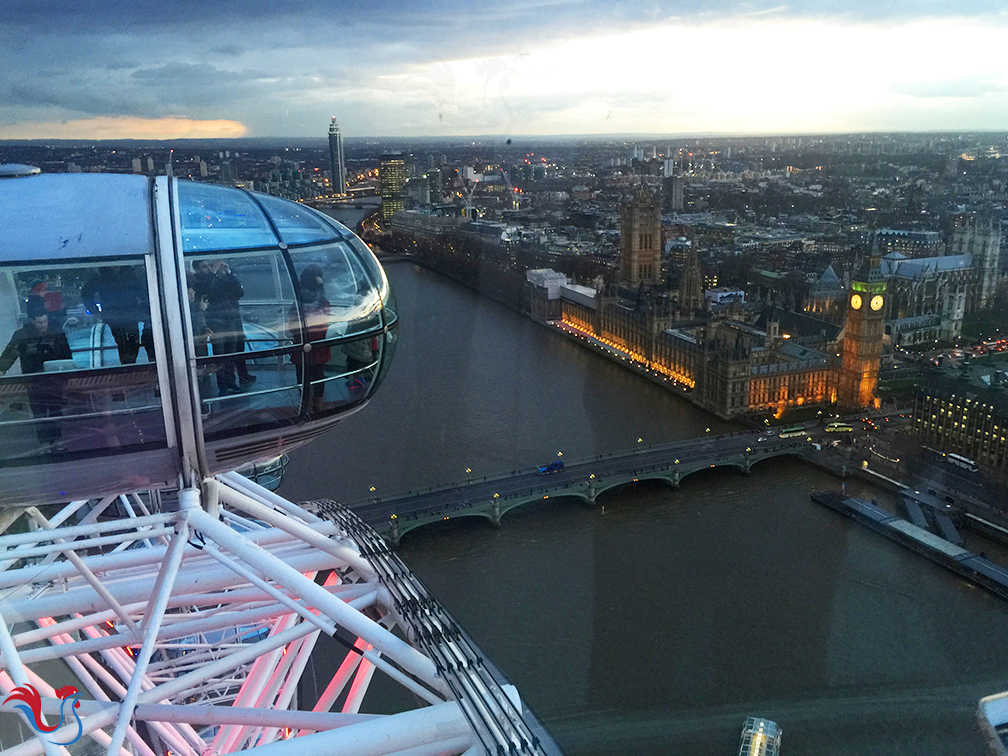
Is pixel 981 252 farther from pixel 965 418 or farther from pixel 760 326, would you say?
pixel 965 418

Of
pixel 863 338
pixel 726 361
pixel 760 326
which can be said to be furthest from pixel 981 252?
pixel 726 361

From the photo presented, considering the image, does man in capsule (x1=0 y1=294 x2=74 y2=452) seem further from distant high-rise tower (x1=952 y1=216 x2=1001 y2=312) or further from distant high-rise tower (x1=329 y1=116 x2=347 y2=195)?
distant high-rise tower (x1=952 y1=216 x2=1001 y2=312)

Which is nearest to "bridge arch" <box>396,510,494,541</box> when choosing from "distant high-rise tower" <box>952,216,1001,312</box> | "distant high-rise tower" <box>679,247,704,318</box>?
"distant high-rise tower" <box>679,247,704,318</box>

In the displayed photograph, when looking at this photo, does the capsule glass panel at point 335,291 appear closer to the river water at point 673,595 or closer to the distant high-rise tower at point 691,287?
the river water at point 673,595

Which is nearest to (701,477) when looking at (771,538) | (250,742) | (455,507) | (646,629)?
(771,538)

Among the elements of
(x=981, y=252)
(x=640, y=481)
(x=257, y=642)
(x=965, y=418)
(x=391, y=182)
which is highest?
(x=391, y=182)

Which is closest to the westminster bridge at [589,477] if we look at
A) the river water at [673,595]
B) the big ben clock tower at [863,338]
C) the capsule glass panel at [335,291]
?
the river water at [673,595]
